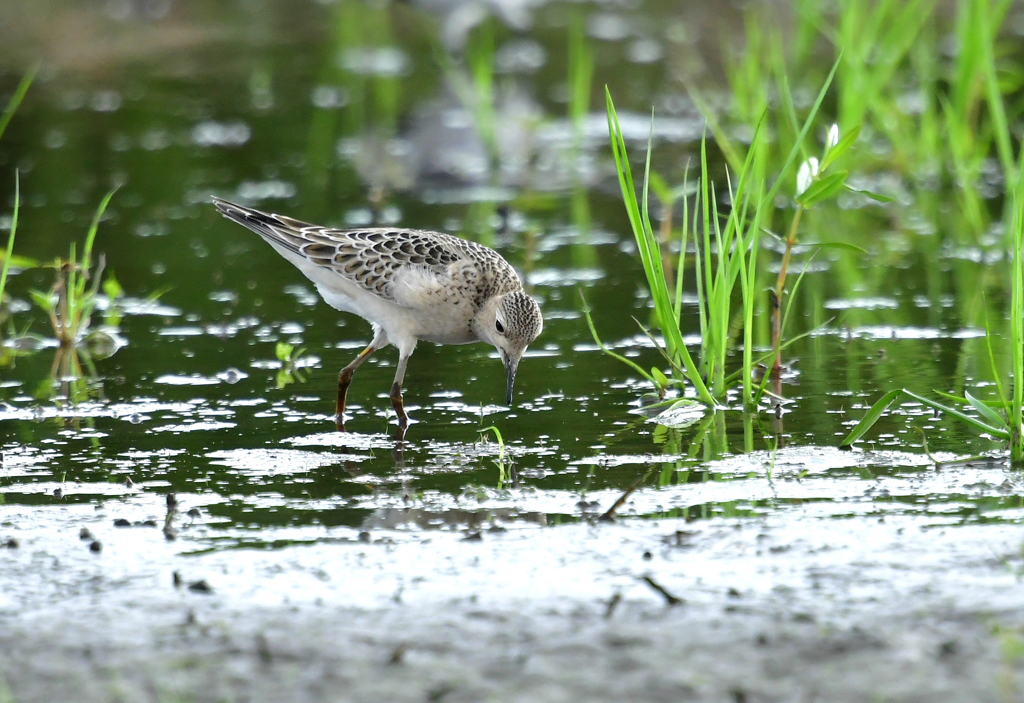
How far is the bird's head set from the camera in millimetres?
6598

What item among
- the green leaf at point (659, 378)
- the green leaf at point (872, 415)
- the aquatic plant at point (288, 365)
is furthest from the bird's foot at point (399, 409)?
the green leaf at point (872, 415)

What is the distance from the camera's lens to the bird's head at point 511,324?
21.6 feet

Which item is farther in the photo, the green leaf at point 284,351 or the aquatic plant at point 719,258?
the green leaf at point 284,351

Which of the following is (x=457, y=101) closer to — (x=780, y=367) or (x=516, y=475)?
(x=780, y=367)

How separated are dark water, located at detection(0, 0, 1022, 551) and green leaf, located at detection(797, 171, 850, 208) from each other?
1.03 meters

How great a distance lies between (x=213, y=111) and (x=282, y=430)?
1100 centimetres

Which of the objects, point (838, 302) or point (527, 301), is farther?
point (838, 302)

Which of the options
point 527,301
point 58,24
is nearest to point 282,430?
point 527,301

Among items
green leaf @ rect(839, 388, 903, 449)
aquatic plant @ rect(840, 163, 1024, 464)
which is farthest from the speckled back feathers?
aquatic plant @ rect(840, 163, 1024, 464)

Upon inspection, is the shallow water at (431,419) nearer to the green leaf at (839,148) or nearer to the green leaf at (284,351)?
the green leaf at (284,351)

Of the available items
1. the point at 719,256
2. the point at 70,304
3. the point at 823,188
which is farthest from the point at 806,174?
the point at 70,304

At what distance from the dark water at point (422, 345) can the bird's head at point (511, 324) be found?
0.28m

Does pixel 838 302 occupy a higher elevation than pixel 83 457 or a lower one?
higher

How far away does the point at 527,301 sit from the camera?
662 centimetres
